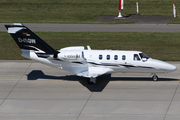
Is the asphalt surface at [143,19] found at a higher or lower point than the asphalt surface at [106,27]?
higher

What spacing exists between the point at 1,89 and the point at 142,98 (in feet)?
33.4

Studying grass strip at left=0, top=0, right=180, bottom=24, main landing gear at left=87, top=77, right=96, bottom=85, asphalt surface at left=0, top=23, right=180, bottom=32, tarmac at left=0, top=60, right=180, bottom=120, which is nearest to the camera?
tarmac at left=0, top=60, right=180, bottom=120

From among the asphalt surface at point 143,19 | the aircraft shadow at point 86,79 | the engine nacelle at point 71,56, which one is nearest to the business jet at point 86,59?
the engine nacelle at point 71,56

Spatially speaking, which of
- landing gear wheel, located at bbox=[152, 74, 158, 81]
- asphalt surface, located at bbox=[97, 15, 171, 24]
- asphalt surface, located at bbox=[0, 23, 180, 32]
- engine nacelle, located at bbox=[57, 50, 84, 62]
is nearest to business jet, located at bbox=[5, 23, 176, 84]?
engine nacelle, located at bbox=[57, 50, 84, 62]

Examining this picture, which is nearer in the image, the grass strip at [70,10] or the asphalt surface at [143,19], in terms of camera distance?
the asphalt surface at [143,19]

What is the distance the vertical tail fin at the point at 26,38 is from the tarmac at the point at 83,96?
268 cm

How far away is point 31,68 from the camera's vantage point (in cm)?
2917

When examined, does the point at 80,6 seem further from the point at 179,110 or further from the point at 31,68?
the point at 179,110

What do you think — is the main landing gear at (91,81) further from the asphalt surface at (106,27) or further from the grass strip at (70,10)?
the grass strip at (70,10)

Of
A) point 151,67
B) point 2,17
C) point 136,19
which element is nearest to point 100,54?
point 151,67

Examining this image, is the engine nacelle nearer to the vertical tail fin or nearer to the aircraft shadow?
the vertical tail fin

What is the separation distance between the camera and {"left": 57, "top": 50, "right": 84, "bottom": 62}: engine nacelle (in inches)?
977

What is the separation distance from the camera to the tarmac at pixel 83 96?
2017 centimetres

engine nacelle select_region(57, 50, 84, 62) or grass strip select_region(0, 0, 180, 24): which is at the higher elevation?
grass strip select_region(0, 0, 180, 24)
